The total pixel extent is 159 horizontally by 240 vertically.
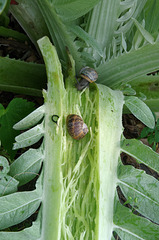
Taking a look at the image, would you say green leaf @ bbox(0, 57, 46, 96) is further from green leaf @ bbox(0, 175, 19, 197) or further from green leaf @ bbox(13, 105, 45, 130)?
green leaf @ bbox(0, 175, 19, 197)

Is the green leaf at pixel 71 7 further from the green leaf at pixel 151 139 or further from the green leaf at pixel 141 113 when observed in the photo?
the green leaf at pixel 151 139

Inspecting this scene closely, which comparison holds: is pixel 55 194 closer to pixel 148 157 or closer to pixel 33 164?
pixel 33 164

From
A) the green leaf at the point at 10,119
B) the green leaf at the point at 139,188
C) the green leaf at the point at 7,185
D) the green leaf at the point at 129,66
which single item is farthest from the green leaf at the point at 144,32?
the green leaf at the point at 7,185

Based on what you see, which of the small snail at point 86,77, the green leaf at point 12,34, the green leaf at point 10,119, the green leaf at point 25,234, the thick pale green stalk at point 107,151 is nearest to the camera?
the green leaf at point 25,234

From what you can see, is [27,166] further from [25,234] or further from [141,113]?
[141,113]

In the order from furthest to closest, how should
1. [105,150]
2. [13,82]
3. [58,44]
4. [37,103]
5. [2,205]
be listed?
[37,103]
[13,82]
[58,44]
[105,150]
[2,205]

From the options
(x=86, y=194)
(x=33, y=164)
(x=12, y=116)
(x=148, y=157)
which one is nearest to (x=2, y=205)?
(x=33, y=164)
